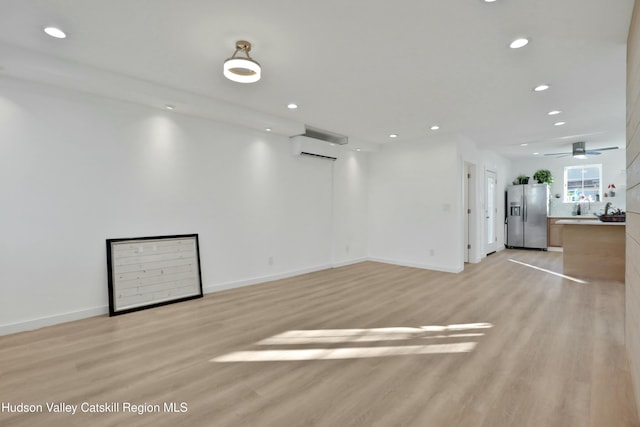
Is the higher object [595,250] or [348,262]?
[595,250]

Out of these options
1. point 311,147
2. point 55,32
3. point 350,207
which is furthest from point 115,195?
point 350,207

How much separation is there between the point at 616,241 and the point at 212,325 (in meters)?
6.83

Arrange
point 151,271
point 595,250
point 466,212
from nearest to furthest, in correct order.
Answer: point 151,271 < point 595,250 < point 466,212

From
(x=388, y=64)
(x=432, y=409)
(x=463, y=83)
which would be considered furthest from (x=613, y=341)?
(x=388, y=64)

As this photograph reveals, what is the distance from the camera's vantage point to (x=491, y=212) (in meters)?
8.23

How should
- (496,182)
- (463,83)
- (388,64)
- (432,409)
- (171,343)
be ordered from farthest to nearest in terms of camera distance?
(496,182), (463,83), (388,64), (171,343), (432,409)

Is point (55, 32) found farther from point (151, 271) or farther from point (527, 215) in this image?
point (527, 215)

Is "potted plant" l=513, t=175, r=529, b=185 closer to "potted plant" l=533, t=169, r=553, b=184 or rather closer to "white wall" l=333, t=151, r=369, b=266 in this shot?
"potted plant" l=533, t=169, r=553, b=184

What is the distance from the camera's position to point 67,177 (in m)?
3.33

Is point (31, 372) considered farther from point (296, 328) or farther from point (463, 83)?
point (463, 83)

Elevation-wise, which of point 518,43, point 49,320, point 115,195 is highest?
point 518,43

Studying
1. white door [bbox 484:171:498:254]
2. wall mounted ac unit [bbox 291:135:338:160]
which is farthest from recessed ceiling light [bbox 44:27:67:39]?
white door [bbox 484:171:498:254]

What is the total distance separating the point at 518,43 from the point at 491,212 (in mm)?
Answer: 6559

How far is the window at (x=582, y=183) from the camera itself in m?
8.31
